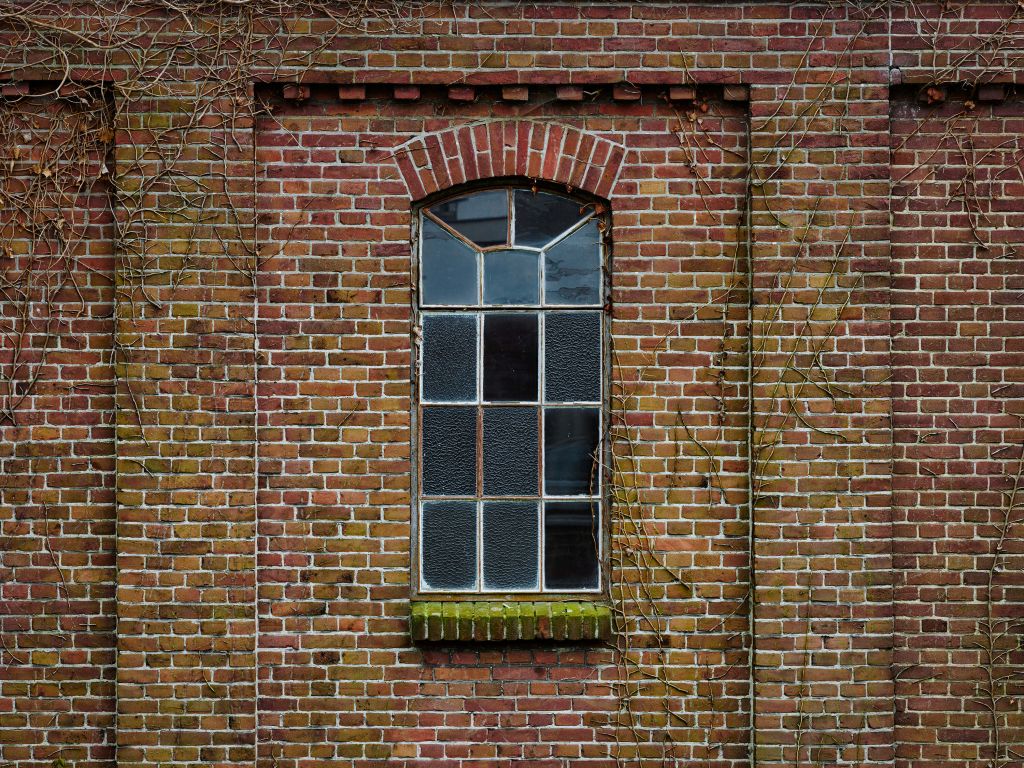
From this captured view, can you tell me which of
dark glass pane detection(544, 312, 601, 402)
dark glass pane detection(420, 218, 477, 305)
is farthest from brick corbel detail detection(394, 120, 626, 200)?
dark glass pane detection(544, 312, 601, 402)

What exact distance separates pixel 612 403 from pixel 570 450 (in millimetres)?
338

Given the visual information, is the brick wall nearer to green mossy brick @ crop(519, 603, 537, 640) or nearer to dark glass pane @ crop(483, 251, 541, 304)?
green mossy brick @ crop(519, 603, 537, 640)

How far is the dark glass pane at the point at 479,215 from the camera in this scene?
15.1 feet

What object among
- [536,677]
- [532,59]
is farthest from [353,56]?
[536,677]

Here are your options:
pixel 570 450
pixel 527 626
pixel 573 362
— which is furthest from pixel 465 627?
pixel 573 362

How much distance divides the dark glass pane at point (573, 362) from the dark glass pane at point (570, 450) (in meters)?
0.09

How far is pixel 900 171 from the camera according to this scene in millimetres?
4527

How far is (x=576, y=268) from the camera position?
4637 millimetres

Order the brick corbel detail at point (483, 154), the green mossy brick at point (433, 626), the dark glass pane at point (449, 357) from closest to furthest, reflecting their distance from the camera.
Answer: the green mossy brick at point (433, 626) → the brick corbel detail at point (483, 154) → the dark glass pane at point (449, 357)

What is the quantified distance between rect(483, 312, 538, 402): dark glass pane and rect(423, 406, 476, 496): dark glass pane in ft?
0.64

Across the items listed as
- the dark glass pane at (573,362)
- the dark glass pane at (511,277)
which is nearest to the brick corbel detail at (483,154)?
the dark glass pane at (511,277)

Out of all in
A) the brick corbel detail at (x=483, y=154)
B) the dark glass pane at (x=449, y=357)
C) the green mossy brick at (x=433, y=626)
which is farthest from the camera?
the dark glass pane at (x=449, y=357)

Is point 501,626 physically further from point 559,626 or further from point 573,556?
point 573,556

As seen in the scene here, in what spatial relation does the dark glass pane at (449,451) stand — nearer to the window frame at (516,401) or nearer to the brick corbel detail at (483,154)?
the window frame at (516,401)
